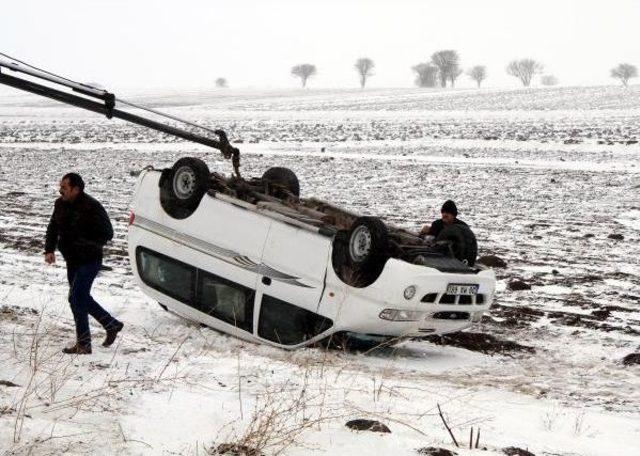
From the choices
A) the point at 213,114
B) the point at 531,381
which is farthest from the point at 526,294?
the point at 213,114

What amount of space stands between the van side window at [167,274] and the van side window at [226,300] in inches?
7.7

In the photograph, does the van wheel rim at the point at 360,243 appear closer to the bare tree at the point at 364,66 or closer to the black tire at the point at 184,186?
the black tire at the point at 184,186

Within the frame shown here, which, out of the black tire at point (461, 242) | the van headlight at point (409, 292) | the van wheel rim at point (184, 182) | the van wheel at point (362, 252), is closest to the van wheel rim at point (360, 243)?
the van wheel at point (362, 252)

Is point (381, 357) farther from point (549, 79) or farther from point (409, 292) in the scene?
point (549, 79)

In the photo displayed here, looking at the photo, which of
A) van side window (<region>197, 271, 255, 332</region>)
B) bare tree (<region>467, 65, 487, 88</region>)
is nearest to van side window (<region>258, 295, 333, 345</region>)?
van side window (<region>197, 271, 255, 332</region>)

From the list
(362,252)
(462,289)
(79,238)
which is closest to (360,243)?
(362,252)

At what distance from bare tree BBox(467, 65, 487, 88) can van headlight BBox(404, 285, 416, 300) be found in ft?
449

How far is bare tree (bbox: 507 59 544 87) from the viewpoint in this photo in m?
132

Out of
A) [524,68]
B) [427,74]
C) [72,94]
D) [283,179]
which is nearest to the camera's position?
[72,94]

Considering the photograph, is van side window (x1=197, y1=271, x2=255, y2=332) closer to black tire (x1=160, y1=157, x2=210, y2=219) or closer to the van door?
the van door

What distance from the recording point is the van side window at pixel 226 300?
874cm

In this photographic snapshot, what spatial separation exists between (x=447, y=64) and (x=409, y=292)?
4718 inches

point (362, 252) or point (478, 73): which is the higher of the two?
point (478, 73)

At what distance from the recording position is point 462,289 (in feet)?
26.7
